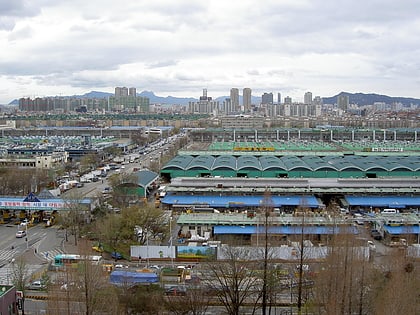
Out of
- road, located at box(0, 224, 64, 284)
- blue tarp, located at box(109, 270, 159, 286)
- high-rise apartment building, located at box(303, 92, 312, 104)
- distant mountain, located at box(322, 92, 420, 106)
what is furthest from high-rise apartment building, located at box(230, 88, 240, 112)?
blue tarp, located at box(109, 270, 159, 286)

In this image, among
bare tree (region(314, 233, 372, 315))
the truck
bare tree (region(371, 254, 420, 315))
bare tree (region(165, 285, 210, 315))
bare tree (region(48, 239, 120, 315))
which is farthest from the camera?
the truck

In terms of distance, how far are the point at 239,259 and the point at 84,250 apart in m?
1.57

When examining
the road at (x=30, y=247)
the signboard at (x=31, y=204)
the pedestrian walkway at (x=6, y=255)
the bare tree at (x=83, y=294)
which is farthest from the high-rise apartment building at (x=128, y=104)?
the bare tree at (x=83, y=294)

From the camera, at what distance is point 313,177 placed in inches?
436

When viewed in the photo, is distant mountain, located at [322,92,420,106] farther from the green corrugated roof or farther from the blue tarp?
the blue tarp

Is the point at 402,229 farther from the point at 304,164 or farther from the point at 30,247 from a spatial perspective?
the point at 30,247

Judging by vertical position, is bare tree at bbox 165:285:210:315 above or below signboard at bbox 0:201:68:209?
below

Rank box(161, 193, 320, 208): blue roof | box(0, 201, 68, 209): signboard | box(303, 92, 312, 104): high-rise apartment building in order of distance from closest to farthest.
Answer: box(0, 201, 68, 209): signboard < box(161, 193, 320, 208): blue roof < box(303, 92, 312, 104): high-rise apartment building

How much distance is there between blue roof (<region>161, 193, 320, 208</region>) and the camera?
27.3 feet

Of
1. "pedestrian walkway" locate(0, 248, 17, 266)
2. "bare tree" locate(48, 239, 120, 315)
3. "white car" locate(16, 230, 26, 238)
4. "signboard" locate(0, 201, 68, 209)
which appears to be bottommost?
"pedestrian walkway" locate(0, 248, 17, 266)

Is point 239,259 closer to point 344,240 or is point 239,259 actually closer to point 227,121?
point 344,240

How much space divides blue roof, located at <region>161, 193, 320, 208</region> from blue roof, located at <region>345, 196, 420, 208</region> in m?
0.75

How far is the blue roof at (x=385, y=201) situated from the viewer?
27.5 ft

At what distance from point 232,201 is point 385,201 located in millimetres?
2808
